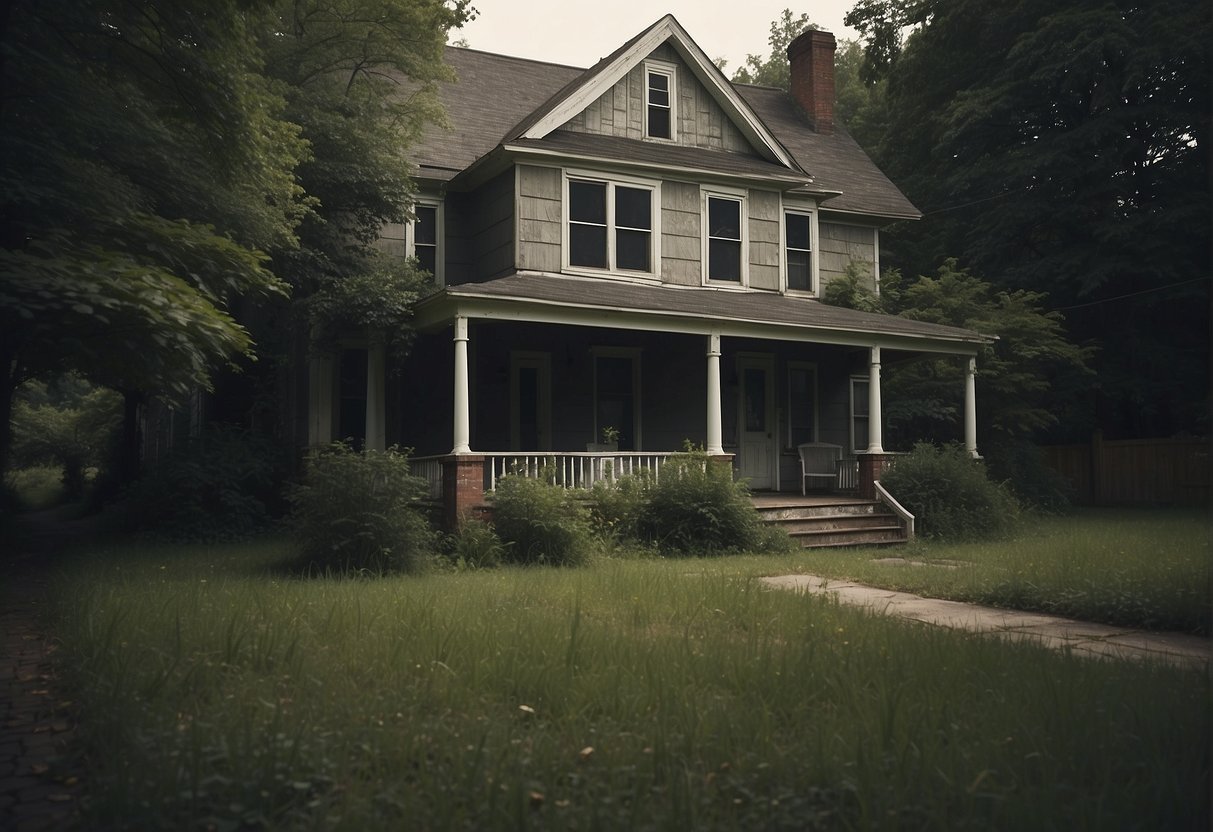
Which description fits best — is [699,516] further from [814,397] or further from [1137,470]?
[1137,470]

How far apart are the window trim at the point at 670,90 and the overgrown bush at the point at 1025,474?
29.0 feet

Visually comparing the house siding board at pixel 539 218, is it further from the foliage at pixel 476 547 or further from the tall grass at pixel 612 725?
the tall grass at pixel 612 725

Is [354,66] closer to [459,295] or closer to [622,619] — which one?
[459,295]

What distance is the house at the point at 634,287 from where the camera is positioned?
15906mm

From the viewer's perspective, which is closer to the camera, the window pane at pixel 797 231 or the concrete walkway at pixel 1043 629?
the concrete walkway at pixel 1043 629

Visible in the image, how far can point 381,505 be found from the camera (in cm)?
1049

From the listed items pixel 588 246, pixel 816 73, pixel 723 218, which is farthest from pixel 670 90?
pixel 816 73

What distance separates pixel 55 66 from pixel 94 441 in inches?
1161

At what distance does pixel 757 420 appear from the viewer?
18422mm

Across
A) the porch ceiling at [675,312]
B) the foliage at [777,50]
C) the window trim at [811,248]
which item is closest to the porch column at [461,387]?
the porch ceiling at [675,312]

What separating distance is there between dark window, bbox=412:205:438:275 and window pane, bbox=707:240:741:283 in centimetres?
491

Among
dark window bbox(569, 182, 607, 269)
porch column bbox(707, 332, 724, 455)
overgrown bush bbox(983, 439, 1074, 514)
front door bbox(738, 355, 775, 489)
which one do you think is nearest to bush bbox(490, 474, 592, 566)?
porch column bbox(707, 332, 724, 455)

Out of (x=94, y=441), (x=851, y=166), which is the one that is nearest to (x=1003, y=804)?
(x=851, y=166)

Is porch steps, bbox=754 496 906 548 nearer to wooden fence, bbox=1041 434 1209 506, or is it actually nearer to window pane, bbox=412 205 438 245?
window pane, bbox=412 205 438 245
